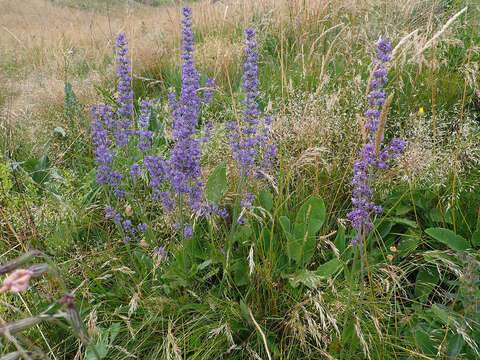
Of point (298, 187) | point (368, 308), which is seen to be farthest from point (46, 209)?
point (368, 308)

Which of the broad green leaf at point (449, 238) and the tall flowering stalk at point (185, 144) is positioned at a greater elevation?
the tall flowering stalk at point (185, 144)

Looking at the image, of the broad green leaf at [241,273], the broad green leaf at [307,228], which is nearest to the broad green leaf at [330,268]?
the broad green leaf at [307,228]

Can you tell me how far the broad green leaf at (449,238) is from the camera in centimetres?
188

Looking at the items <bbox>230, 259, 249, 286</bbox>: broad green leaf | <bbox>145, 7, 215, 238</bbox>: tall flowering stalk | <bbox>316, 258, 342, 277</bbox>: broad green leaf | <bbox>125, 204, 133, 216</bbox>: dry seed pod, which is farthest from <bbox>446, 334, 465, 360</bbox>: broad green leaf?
<bbox>125, 204, 133, 216</bbox>: dry seed pod

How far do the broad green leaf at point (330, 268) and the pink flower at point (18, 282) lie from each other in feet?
4.37

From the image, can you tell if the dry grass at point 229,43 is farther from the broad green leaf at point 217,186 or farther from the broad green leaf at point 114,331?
the broad green leaf at point 114,331

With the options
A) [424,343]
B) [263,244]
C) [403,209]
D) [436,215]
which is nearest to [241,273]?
[263,244]

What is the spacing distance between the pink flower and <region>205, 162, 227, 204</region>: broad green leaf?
1.45 metres

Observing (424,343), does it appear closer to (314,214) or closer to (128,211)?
(314,214)

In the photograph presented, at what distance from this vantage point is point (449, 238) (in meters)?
1.89

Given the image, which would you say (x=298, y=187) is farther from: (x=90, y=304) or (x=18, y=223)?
(x=18, y=223)

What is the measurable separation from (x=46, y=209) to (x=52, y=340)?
32.9 inches

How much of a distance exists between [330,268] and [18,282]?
1379 mm

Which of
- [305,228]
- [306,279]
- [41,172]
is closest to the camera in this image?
[306,279]
